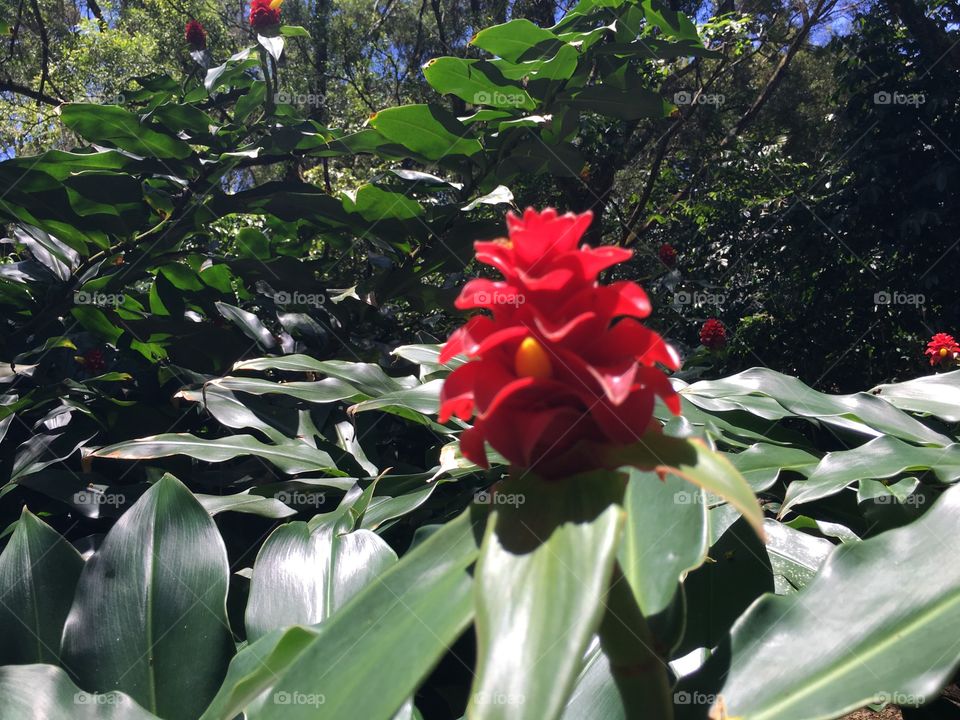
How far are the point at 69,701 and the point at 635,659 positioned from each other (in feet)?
2.18

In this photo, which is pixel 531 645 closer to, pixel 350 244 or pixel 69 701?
pixel 69 701

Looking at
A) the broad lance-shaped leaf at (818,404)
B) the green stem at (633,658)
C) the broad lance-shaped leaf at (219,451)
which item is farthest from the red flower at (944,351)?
the green stem at (633,658)

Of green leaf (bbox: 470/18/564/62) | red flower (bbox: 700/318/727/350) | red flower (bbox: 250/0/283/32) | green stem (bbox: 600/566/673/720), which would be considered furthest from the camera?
red flower (bbox: 700/318/727/350)

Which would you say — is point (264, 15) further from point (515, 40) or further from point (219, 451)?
point (219, 451)

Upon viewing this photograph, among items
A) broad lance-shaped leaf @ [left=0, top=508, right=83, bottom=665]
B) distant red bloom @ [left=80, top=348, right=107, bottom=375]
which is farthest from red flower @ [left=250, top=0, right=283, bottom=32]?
broad lance-shaped leaf @ [left=0, top=508, right=83, bottom=665]

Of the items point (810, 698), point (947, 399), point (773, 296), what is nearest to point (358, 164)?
point (773, 296)

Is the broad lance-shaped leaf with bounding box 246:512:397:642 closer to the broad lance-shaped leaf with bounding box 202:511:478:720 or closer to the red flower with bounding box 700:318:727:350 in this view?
the broad lance-shaped leaf with bounding box 202:511:478:720

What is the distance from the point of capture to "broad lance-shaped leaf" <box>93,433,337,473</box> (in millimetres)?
1212

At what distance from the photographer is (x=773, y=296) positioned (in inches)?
219

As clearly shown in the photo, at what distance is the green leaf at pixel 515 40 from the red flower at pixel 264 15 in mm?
796

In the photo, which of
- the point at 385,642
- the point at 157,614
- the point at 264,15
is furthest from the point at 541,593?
the point at 264,15

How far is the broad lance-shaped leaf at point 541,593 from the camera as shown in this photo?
383mm

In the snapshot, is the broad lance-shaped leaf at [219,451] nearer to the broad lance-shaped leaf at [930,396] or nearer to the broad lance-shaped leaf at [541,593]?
the broad lance-shaped leaf at [541,593]

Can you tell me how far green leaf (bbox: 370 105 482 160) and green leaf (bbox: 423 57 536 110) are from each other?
0.25 ft
